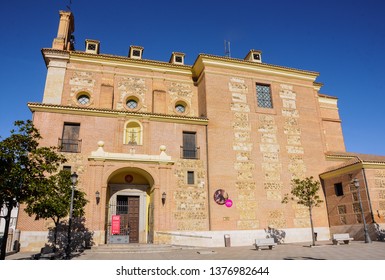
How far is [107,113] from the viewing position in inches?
739

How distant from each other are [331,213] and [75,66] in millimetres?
20747

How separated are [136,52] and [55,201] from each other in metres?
14.1

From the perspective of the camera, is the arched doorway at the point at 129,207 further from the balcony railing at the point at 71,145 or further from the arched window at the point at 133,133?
the balcony railing at the point at 71,145

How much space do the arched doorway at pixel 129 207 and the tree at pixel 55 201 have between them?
12.1 ft

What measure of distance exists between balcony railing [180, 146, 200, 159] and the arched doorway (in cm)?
270

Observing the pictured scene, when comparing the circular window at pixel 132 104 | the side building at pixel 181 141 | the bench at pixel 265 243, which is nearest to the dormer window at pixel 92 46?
the side building at pixel 181 141

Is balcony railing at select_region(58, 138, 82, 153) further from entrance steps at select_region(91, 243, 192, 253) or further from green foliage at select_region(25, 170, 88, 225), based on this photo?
entrance steps at select_region(91, 243, 192, 253)

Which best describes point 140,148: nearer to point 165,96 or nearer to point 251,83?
point 165,96

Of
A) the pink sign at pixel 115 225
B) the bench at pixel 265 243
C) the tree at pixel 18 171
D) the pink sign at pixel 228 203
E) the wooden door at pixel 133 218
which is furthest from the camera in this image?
the pink sign at pixel 228 203

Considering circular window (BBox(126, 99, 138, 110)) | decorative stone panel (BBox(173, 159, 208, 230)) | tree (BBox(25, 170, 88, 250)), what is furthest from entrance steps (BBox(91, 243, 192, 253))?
circular window (BBox(126, 99, 138, 110))

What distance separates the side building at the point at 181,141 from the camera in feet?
57.9

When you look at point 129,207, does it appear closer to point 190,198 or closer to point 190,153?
point 190,198

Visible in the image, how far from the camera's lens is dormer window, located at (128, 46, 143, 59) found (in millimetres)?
22914

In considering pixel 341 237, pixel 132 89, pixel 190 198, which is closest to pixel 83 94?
pixel 132 89
